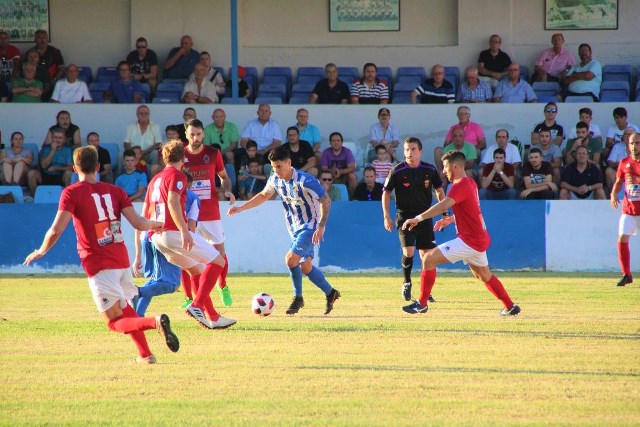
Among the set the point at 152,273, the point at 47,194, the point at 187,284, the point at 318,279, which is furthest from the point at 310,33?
the point at 152,273

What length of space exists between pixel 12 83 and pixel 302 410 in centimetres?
1588

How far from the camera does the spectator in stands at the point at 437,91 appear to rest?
20203 millimetres

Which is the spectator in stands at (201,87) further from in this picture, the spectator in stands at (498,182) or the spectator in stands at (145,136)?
the spectator in stands at (498,182)

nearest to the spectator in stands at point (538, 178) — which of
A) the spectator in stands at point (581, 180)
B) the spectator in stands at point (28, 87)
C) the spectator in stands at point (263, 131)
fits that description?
the spectator in stands at point (581, 180)

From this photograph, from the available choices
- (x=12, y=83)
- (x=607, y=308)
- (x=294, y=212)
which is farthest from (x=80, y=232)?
(x=12, y=83)

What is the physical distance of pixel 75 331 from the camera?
33.9ft

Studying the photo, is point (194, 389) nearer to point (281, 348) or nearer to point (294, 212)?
point (281, 348)

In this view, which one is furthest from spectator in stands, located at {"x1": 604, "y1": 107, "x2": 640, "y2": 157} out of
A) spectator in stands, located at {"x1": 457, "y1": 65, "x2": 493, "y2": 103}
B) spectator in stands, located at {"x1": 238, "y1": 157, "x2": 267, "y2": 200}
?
spectator in stands, located at {"x1": 238, "y1": 157, "x2": 267, "y2": 200}

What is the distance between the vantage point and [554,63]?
21234 mm

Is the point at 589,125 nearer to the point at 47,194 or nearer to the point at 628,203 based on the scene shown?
the point at 628,203

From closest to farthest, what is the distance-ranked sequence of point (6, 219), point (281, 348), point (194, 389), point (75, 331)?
point (194, 389), point (281, 348), point (75, 331), point (6, 219)

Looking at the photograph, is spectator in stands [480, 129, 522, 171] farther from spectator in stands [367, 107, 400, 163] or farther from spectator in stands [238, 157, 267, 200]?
spectator in stands [238, 157, 267, 200]

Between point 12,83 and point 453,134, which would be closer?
point 453,134

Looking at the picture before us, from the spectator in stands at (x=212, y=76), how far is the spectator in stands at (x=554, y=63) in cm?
632
